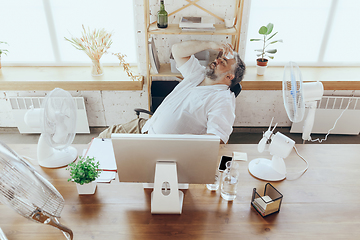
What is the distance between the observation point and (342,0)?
9.66 ft

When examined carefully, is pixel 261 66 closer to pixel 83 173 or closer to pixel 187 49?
pixel 187 49

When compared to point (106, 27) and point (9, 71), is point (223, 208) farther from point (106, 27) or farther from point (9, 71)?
point (9, 71)

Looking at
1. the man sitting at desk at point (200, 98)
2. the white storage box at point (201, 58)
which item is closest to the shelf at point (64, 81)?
the white storage box at point (201, 58)

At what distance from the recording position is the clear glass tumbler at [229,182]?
55.1 inches

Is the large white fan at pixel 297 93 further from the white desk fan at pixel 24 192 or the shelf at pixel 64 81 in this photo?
the shelf at pixel 64 81

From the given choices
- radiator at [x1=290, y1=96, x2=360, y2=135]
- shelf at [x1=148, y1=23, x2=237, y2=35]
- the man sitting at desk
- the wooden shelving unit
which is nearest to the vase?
the wooden shelving unit

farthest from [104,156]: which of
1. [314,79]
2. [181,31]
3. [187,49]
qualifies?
[314,79]

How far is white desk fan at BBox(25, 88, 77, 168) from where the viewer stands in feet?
4.69

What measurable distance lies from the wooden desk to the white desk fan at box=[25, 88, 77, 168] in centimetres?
9

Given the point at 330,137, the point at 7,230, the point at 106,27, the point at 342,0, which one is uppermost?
the point at 342,0

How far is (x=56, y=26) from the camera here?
300 centimetres

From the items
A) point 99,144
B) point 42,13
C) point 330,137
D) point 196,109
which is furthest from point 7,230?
point 330,137

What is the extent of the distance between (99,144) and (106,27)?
178 centimetres

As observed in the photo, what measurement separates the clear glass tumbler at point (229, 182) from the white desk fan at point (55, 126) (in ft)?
3.11
